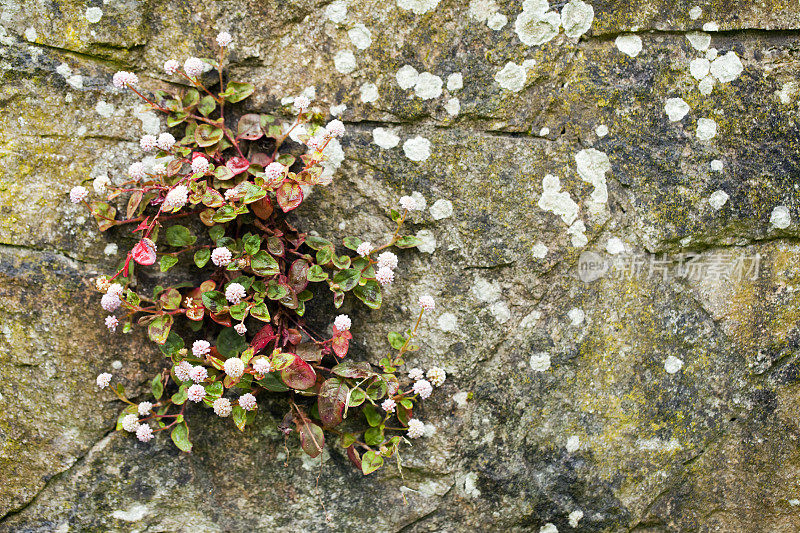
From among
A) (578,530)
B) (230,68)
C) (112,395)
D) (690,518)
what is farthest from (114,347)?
(690,518)

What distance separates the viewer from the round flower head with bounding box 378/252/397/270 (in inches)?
95.6

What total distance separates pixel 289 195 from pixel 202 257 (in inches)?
18.5

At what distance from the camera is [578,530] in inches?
106

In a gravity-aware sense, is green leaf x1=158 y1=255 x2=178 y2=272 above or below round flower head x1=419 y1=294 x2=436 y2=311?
above

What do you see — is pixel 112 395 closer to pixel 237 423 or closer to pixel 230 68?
pixel 237 423

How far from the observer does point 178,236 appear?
244cm

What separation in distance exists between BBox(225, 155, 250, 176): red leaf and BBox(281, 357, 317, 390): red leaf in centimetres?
84

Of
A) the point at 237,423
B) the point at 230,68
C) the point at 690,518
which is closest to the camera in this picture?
the point at 237,423

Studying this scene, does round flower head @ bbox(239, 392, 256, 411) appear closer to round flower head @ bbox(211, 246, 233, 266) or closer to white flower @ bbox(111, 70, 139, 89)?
round flower head @ bbox(211, 246, 233, 266)

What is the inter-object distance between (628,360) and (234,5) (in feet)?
7.92

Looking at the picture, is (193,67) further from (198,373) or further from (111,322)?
(198,373)

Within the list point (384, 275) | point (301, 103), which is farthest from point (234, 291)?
point (301, 103)

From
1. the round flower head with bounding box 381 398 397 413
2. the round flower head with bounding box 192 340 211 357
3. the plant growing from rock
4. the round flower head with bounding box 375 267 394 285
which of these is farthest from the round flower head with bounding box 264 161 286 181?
the round flower head with bounding box 381 398 397 413

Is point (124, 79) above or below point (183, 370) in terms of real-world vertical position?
above
